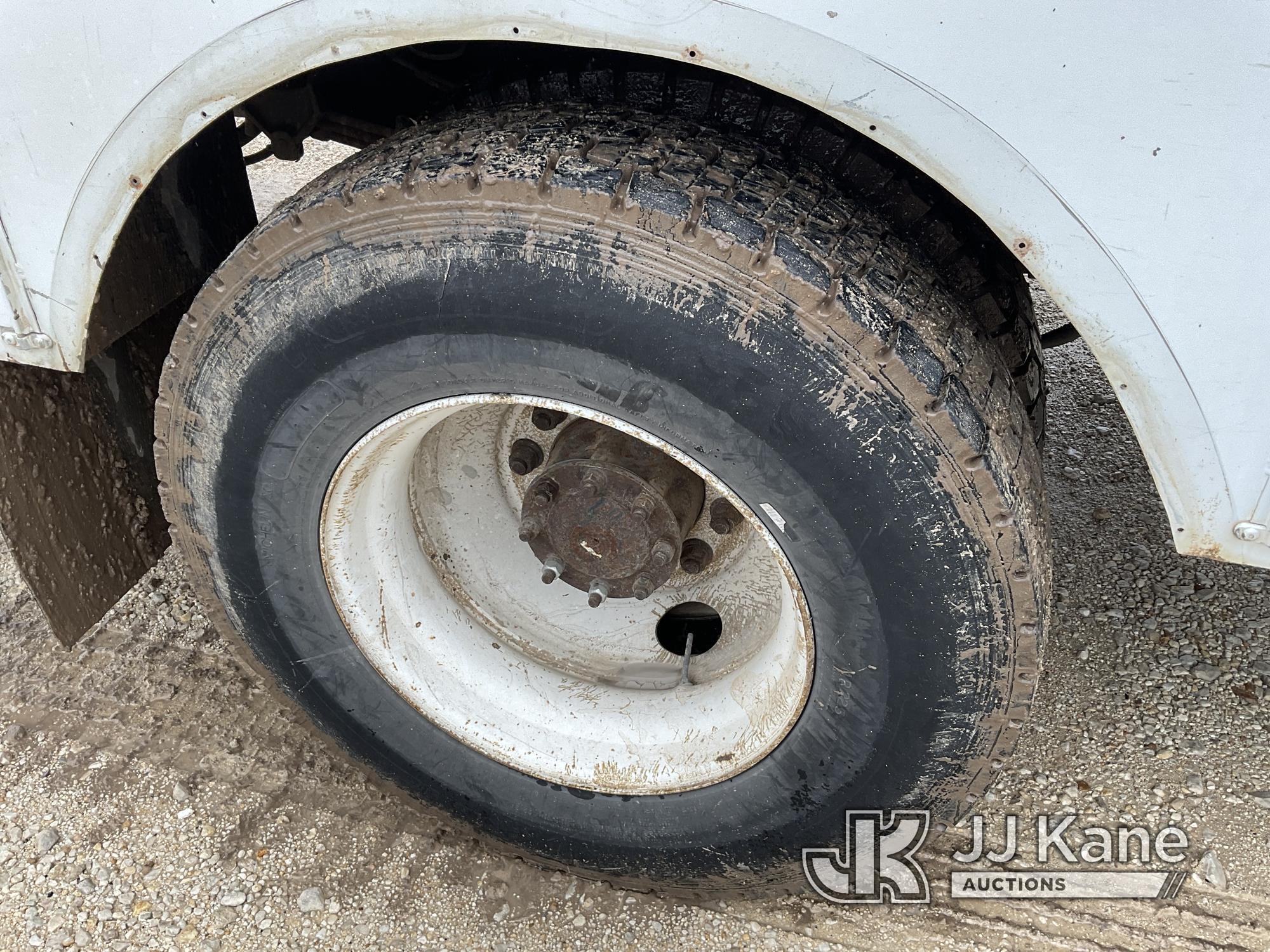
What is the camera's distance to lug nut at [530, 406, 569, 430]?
1811 mm

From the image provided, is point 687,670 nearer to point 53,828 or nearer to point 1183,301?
point 1183,301

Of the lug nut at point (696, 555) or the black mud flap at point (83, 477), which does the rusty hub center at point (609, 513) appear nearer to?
the lug nut at point (696, 555)

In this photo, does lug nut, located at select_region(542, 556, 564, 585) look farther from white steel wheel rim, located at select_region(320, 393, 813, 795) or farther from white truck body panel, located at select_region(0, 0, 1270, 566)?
white truck body panel, located at select_region(0, 0, 1270, 566)

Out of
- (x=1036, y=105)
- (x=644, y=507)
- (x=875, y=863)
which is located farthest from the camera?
(x=875, y=863)

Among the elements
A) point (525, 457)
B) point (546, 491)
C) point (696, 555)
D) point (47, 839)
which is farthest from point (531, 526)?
point (47, 839)

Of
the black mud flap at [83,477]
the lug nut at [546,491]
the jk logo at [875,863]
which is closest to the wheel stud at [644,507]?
the lug nut at [546,491]

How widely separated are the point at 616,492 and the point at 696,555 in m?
0.26

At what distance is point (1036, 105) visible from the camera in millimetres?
1007

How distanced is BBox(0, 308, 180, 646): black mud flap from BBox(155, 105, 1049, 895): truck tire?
1.18ft

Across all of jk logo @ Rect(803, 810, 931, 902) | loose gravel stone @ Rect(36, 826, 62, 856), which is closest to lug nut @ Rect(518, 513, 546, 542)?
jk logo @ Rect(803, 810, 931, 902)

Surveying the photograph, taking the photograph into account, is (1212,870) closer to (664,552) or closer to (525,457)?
(664,552)

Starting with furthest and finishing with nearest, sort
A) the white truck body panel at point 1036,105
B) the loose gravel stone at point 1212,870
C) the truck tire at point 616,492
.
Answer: the loose gravel stone at point 1212,870 → the truck tire at point 616,492 → the white truck body panel at point 1036,105

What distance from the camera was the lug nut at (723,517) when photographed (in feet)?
5.81

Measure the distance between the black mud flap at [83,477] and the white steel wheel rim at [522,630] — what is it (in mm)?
618
